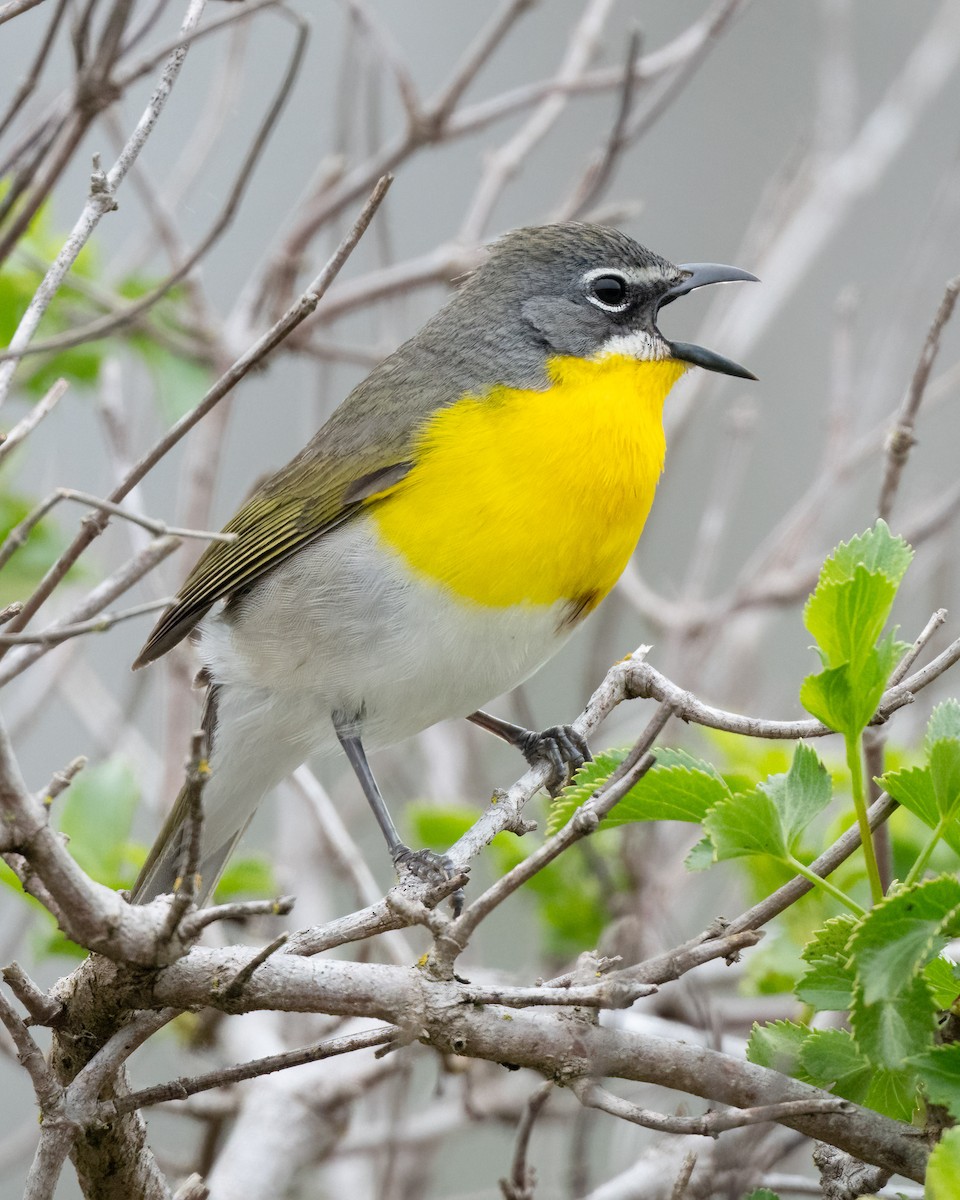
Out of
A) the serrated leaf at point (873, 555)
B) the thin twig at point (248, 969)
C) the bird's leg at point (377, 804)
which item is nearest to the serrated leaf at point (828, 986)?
the serrated leaf at point (873, 555)

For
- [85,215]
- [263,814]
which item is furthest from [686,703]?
[263,814]

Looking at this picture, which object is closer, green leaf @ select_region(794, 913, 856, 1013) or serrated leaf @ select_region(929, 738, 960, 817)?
serrated leaf @ select_region(929, 738, 960, 817)

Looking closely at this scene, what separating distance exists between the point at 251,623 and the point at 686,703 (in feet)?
6.17

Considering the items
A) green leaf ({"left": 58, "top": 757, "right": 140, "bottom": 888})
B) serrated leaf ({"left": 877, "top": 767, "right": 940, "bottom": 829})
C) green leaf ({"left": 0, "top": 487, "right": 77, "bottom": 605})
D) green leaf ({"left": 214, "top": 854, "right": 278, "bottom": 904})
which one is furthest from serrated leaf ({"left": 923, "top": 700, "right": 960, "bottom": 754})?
green leaf ({"left": 0, "top": 487, "right": 77, "bottom": 605})

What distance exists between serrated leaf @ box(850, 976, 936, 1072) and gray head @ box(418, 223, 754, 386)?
92.2 inches

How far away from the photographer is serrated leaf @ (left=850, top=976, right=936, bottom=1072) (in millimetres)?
1778

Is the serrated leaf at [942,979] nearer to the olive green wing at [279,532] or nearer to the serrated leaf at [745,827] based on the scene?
the serrated leaf at [745,827]

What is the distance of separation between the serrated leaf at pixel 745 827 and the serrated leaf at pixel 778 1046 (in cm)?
29

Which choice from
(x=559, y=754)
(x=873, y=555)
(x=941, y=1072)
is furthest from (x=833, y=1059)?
(x=559, y=754)

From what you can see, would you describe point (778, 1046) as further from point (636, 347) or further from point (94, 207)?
point (636, 347)

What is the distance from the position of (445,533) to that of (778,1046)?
1758mm

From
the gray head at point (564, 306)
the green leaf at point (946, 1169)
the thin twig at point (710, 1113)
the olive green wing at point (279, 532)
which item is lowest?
the green leaf at point (946, 1169)

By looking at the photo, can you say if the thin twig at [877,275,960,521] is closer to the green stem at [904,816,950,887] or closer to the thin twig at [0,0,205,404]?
the green stem at [904,816,950,887]

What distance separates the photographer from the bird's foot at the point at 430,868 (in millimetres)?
2361
